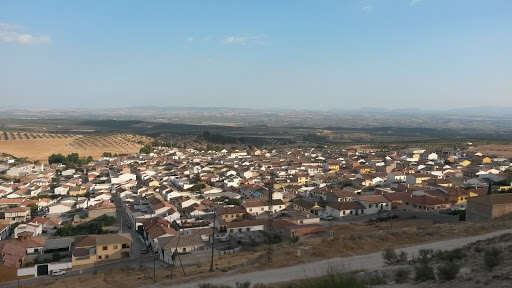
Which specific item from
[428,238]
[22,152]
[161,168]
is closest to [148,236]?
[428,238]

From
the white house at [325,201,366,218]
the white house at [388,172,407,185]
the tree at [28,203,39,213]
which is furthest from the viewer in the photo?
the white house at [388,172,407,185]

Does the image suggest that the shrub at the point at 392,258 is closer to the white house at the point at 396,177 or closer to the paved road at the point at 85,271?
the paved road at the point at 85,271

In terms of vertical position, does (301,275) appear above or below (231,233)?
above

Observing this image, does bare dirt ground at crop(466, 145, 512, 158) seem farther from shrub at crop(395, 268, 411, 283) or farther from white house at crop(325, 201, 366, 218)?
shrub at crop(395, 268, 411, 283)

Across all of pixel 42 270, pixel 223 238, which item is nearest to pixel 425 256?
pixel 223 238

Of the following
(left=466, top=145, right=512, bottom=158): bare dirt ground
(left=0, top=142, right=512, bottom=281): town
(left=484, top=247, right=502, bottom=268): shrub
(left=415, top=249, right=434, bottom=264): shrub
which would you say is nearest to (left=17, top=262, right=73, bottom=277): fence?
(left=0, top=142, right=512, bottom=281): town

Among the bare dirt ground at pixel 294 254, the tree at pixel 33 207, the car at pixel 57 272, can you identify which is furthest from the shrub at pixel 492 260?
the tree at pixel 33 207

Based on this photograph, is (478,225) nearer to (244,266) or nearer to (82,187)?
(244,266)
